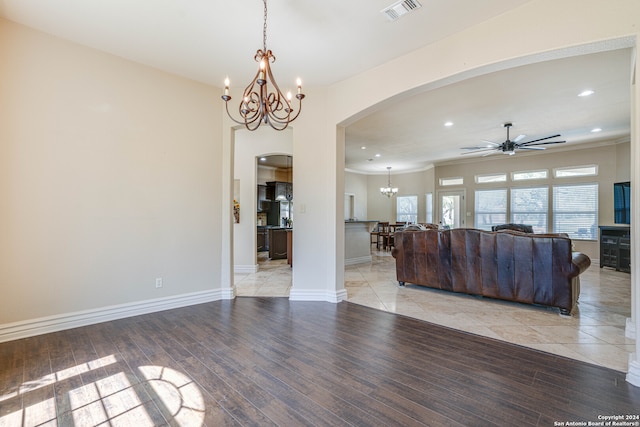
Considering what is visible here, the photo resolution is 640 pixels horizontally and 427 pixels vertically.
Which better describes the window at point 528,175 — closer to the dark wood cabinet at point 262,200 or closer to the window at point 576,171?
the window at point 576,171

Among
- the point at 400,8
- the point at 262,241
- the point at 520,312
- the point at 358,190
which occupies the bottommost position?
the point at 520,312

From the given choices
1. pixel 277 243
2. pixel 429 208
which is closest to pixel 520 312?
pixel 277 243

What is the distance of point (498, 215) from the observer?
29.3ft

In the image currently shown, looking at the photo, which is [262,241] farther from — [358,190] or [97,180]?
[97,180]

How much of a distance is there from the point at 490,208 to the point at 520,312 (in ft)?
21.0

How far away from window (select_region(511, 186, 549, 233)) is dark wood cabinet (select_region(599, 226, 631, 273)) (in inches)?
60.2

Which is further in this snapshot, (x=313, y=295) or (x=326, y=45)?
(x=313, y=295)

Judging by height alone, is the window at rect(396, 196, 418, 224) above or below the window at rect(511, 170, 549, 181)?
below

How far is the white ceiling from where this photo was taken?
8.39ft

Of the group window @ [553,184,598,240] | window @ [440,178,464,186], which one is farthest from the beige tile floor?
window @ [440,178,464,186]

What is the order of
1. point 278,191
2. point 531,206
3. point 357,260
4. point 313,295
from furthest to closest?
point 278,191 → point 531,206 → point 357,260 → point 313,295

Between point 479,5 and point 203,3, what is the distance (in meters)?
2.42

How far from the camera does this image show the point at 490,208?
359 inches

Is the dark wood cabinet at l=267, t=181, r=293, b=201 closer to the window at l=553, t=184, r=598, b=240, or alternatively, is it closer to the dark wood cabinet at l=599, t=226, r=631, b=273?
the window at l=553, t=184, r=598, b=240
